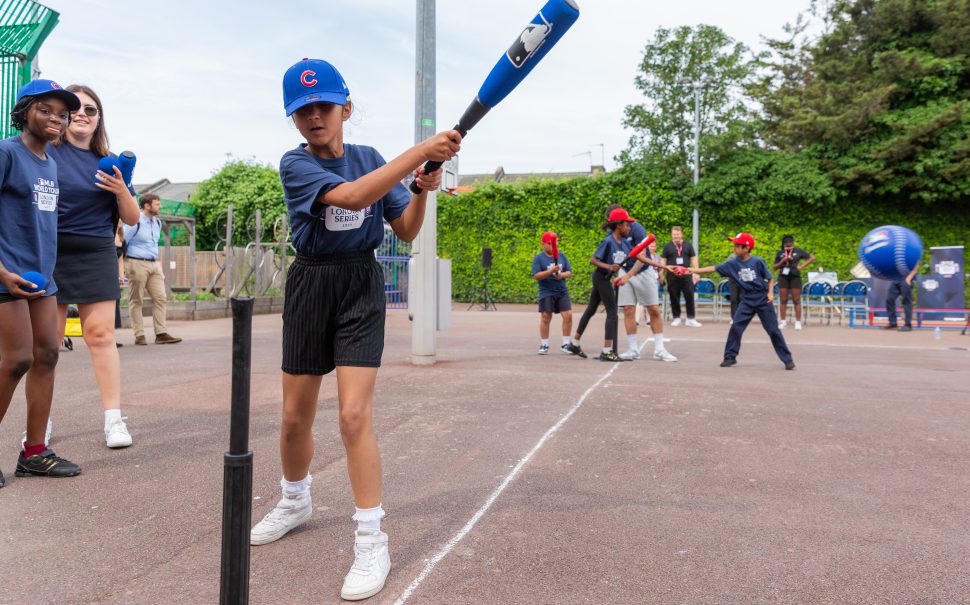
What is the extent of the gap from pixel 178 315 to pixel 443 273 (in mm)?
8106

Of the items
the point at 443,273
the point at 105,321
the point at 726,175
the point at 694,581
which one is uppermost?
the point at 726,175

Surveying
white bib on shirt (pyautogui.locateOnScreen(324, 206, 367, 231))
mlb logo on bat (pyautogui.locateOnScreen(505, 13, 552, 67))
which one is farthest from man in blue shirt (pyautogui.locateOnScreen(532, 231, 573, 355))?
mlb logo on bat (pyautogui.locateOnScreen(505, 13, 552, 67))

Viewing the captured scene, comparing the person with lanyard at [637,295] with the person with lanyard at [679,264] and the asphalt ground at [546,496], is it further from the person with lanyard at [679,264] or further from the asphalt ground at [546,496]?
the person with lanyard at [679,264]

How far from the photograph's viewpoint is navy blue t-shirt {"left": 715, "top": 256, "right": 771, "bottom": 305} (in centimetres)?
848

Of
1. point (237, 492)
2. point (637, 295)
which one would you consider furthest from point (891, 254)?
point (237, 492)

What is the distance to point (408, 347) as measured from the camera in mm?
9844

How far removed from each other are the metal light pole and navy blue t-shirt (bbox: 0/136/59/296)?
446cm

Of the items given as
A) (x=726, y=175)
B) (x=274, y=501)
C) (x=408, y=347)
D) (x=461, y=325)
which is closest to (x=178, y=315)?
(x=461, y=325)

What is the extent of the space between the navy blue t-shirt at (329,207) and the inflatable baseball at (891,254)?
10.8 metres

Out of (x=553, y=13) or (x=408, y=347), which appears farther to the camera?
(x=408, y=347)

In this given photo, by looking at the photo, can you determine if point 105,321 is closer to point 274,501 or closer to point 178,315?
point 274,501

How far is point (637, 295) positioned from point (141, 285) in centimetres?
655

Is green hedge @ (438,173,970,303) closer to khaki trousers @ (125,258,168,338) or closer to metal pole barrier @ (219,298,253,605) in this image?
khaki trousers @ (125,258,168,338)

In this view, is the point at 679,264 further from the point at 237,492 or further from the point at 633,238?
the point at 237,492
